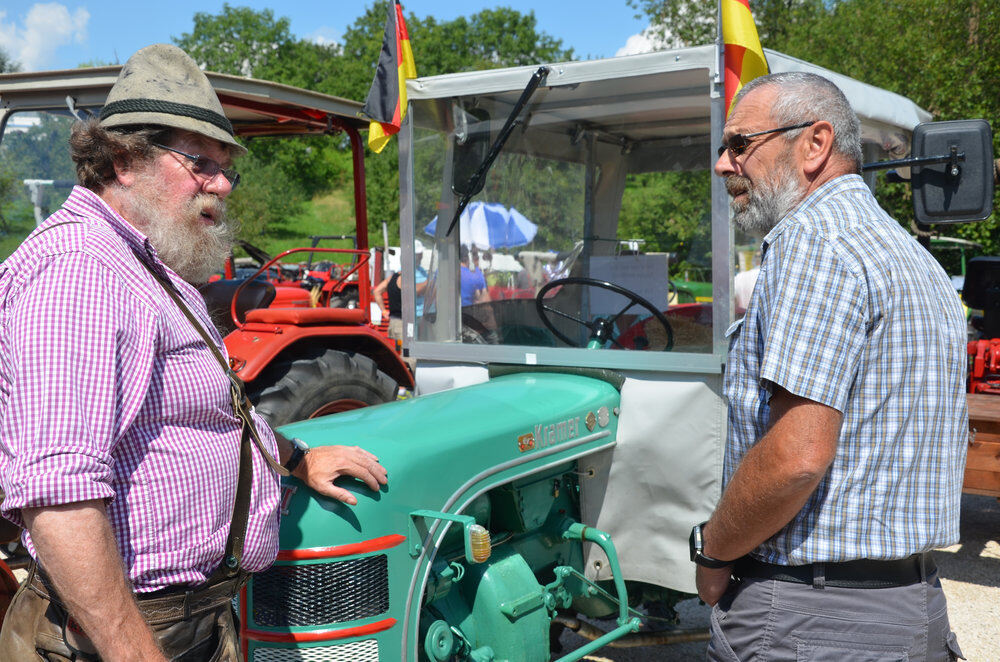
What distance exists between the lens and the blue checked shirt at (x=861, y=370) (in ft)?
4.88

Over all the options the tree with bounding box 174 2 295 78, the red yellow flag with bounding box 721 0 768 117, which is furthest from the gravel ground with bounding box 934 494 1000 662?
the tree with bounding box 174 2 295 78

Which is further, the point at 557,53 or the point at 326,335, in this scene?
the point at 557,53

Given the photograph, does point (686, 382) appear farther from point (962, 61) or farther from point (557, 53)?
point (557, 53)

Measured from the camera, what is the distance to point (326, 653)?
2.00 meters

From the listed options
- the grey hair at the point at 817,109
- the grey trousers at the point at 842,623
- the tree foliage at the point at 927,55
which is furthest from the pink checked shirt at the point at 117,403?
the tree foliage at the point at 927,55

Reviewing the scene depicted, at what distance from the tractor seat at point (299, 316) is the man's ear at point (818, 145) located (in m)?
2.57

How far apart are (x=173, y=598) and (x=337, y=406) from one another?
2125 mm

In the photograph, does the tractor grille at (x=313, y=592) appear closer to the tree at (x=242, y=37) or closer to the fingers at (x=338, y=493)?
the fingers at (x=338, y=493)

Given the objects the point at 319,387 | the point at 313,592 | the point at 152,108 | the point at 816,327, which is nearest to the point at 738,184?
the point at 816,327

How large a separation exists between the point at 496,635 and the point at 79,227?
1464mm

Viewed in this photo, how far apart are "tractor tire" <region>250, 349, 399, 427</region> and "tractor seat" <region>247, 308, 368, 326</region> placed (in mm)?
176

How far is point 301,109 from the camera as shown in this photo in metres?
4.86

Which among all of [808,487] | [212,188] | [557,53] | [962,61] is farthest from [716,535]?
[557,53]

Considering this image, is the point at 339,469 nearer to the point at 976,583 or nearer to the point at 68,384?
the point at 68,384
